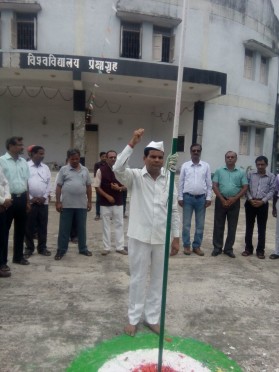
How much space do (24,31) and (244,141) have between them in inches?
416

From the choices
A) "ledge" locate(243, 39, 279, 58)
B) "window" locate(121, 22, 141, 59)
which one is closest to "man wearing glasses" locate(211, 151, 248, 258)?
"window" locate(121, 22, 141, 59)

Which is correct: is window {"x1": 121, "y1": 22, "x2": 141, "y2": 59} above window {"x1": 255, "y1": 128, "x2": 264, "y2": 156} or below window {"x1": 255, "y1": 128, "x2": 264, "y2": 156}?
above

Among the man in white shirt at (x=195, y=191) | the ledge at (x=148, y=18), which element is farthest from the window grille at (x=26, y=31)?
the man in white shirt at (x=195, y=191)

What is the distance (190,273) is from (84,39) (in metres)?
10.7

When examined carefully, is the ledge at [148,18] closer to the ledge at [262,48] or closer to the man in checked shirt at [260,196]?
the ledge at [262,48]

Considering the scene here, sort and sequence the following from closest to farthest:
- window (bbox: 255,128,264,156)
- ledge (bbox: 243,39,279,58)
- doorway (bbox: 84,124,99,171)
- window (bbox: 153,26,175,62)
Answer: window (bbox: 153,26,175,62)
ledge (bbox: 243,39,279,58)
window (bbox: 255,128,264,156)
doorway (bbox: 84,124,99,171)

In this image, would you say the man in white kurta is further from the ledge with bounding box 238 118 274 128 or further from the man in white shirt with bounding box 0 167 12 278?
the ledge with bounding box 238 118 274 128

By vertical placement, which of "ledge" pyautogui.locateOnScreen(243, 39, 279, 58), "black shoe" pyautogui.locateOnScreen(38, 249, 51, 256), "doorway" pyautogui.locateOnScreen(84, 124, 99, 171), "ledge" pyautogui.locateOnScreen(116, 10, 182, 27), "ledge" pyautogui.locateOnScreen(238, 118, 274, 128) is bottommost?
"black shoe" pyautogui.locateOnScreen(38, 249, 51, 256)

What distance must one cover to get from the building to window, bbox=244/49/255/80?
44 millimetres

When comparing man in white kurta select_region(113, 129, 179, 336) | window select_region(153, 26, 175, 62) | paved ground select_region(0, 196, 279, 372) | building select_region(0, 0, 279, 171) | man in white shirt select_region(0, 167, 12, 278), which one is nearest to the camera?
paved ground select_region(0, 196, 279, 372)

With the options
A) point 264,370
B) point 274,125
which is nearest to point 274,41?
point 274,125

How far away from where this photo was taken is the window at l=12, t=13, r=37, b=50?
41.4 feet

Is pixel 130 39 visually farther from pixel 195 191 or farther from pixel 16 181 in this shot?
pixel 16 181

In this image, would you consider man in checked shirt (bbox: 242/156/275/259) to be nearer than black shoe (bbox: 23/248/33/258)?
No
